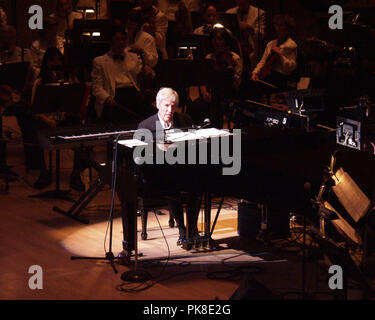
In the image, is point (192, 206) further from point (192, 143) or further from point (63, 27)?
point (63, 27)

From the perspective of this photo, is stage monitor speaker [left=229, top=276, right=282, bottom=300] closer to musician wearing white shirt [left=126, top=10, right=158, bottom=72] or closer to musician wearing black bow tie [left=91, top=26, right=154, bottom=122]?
musician wearing black bow tie [left=91, top=26, right=154, bottom=122]

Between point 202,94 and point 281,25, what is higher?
point 281,25

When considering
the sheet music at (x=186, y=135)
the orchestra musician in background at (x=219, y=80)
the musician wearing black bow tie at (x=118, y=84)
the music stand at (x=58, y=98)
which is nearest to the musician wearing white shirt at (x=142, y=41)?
the musician wearing black bow tie at (x=118, y=84)

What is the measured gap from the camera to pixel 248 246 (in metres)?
6.84

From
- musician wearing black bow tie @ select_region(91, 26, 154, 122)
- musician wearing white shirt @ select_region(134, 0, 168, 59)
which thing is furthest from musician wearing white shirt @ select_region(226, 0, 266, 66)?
musician wearing black bow tie @ select_region(91, 26, 154, 122)

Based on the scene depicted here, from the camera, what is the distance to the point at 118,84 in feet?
30.2

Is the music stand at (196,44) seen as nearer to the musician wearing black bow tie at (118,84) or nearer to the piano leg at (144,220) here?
the musician wearing black bow tie at (118,84)

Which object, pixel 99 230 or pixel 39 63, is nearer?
pixel 99 230

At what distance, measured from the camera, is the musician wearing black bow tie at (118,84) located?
8.94 metres

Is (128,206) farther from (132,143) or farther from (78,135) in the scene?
(78,135)

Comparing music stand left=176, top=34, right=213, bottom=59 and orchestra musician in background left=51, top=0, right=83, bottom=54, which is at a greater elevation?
orchestra musician in background left=51, top=0, right=83, bottom=54

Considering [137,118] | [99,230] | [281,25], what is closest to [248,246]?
[99,230]

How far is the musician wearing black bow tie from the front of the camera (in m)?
8.94

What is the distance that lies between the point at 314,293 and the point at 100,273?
5.60 feet
